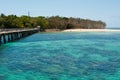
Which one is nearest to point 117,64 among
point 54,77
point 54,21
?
point 54,77

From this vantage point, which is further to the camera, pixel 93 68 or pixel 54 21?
pixel 54 21

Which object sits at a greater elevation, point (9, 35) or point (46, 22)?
point (46, 22)

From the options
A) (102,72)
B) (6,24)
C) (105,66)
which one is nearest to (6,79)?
(102,72)

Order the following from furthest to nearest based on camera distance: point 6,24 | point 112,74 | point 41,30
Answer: point 41,30 → point 6,24 → point 112,74

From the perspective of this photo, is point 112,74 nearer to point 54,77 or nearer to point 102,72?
point 102,72

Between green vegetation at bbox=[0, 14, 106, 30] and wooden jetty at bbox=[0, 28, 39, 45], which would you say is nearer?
wooden jetty at bbox=[0, 28, 39, 45]

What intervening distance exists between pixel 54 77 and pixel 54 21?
12180 centimetres

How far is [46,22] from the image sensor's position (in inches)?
5034

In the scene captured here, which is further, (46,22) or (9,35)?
(46,22)

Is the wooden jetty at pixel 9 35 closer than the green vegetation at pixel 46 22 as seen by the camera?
Yes

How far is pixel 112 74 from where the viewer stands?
1911cm

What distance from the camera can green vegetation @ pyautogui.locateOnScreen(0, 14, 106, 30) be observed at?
93125mm

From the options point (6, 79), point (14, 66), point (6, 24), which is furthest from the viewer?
point (6, 24)

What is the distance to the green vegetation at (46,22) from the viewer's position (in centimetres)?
9312
